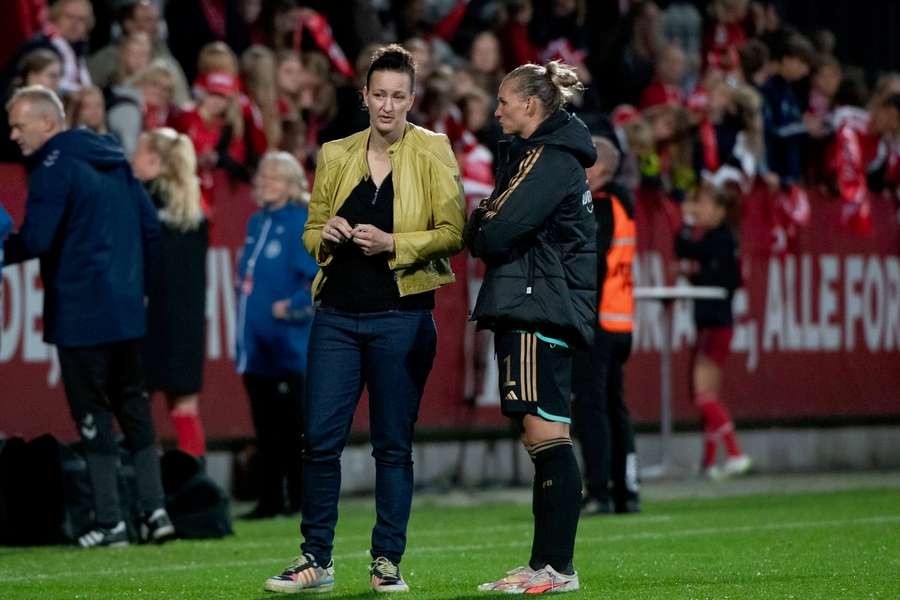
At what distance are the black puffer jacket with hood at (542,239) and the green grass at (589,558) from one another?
111 centimetres

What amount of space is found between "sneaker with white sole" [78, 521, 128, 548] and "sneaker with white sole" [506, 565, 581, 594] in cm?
320

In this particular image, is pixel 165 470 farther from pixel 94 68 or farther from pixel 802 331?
pixel 802 331

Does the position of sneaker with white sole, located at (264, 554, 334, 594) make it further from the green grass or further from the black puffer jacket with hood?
the black puffer jacket with hood

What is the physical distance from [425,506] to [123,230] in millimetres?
3750

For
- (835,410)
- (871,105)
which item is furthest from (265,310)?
(871,105)

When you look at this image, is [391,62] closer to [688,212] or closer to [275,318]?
[275,318]

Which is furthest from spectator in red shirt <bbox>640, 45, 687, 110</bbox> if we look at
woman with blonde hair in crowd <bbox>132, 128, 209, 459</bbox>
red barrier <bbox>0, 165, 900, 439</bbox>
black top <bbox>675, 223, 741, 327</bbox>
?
woman with blonde hair in crowd <bbox>132, 128, 209, 459</bbox>

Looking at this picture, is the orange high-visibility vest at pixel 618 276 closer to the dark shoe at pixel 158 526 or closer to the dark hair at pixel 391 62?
the dark shoe at pixel 158 526

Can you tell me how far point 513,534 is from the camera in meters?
11.1

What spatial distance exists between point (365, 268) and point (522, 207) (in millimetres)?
679

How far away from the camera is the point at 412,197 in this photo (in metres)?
7.91

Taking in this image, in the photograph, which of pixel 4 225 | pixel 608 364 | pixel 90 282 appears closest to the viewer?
pixel 4 225

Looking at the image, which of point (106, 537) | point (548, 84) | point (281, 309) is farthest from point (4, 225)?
point (548, 84)

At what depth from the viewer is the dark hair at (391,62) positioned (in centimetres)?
784
